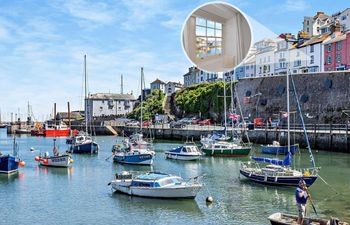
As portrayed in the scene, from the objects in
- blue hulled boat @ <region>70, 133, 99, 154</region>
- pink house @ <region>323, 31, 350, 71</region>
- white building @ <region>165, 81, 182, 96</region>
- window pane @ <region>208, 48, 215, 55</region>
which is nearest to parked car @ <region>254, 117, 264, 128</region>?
pink house @ <region>323, 31, 350, 71</region>

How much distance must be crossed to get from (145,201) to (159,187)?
820 millimetres

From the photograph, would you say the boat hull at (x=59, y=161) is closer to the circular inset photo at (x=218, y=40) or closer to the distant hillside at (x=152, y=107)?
the circular inset photo at (x=218, y=40)

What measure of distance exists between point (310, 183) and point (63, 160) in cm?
1727

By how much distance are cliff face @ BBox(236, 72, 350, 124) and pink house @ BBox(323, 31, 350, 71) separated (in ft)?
18.3

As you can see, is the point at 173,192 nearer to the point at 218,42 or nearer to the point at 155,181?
the point at 155,181

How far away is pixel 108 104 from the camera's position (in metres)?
108

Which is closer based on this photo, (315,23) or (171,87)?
(315,23)

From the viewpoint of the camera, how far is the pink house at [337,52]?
54344mm

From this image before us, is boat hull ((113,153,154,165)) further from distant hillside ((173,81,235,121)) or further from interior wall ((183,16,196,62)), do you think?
distant hillside ((173,81,235,121))

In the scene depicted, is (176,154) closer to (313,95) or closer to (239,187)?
(239,187)

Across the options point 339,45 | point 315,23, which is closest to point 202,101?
point 339,45

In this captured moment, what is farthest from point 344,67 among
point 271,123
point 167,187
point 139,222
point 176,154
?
point 139,222

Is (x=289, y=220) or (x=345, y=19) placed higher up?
(x=345, y=19)

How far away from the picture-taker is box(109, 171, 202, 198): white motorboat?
1858 centimetres
